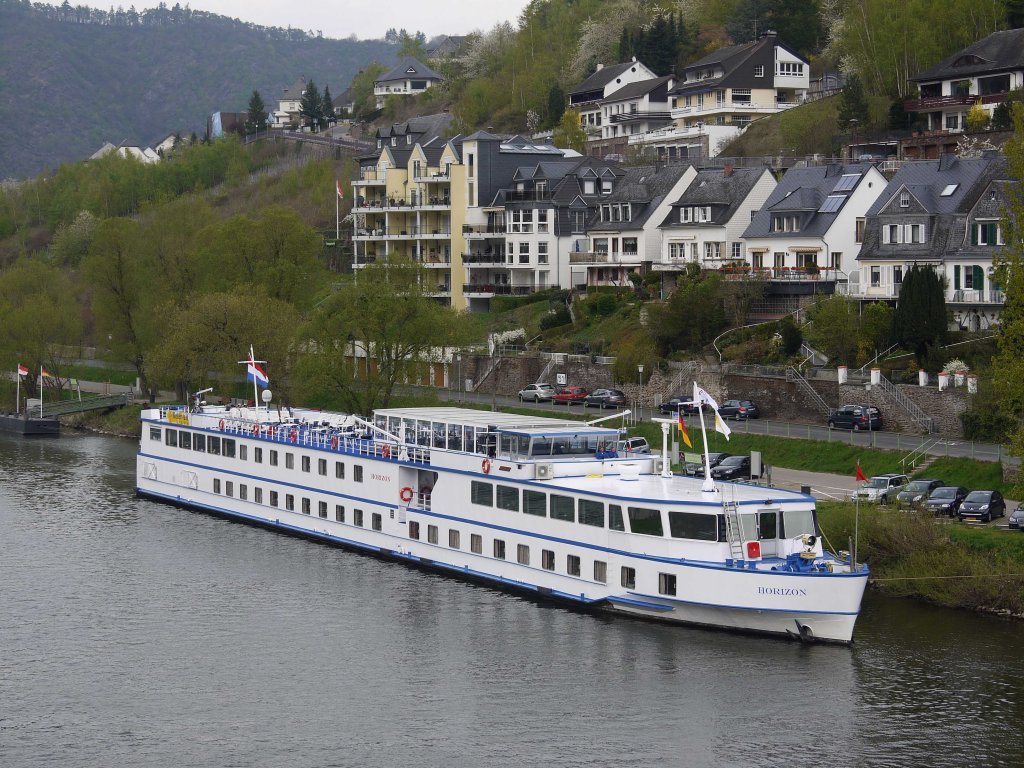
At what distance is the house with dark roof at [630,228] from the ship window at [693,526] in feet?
167

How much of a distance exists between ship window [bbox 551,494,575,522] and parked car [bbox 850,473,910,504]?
435 inches

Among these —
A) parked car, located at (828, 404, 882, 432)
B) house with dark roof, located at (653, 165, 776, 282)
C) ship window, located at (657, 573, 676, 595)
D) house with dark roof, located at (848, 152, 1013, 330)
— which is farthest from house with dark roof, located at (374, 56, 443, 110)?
ship window, located at (657, 573, 676, 595)

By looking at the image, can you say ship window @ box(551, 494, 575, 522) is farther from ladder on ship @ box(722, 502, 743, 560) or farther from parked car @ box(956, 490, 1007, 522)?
parked car @ box(956, 490, 1007, 522)

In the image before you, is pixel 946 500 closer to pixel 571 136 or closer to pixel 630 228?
pixel 630 228

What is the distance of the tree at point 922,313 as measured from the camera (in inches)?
2697

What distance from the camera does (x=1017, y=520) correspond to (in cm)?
4750

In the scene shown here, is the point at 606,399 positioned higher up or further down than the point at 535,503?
higher up

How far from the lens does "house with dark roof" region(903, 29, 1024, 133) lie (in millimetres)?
94188

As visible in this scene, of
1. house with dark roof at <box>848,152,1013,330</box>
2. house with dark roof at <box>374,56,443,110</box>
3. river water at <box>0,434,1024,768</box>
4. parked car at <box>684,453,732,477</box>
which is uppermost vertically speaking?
house with dark roof at <box>374,56,443,110</box>

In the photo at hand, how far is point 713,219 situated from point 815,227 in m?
9.52

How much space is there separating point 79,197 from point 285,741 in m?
154

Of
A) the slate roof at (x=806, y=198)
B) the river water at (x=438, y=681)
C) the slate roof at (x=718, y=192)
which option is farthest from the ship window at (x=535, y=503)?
the slate roof at (x=718, y=192)

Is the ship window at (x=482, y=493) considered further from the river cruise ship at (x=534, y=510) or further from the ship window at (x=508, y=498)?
the ship window at (x=508, y=498)

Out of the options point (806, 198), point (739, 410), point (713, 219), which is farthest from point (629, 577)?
point (713, 219)
